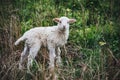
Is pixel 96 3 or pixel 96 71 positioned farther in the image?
pixel 96 3

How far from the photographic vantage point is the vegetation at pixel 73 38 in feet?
23.4

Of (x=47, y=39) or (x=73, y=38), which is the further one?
(x=73, y=38)

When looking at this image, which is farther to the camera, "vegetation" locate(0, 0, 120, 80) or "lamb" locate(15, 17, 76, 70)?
"lamb" locate(15, 17, 76, 70)

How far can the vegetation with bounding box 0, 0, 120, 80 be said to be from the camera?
7.14 meters

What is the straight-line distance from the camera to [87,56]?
26.6ft

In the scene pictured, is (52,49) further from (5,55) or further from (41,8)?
(41,8)

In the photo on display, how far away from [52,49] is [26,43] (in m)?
0.37

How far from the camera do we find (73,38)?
352 inches

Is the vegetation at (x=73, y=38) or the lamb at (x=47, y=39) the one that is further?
the lamb at (x=47, y=39)

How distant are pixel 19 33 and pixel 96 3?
2.14 metres

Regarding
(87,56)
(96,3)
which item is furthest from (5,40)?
(96,3)

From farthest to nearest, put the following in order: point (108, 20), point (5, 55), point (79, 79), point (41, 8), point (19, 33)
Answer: point (41, 8) < point (108, 20) < point (19, 33) < point (5, 55) < point (79, 79)

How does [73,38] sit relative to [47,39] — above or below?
below

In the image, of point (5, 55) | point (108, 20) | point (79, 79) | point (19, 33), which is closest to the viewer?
point (79, 79)
